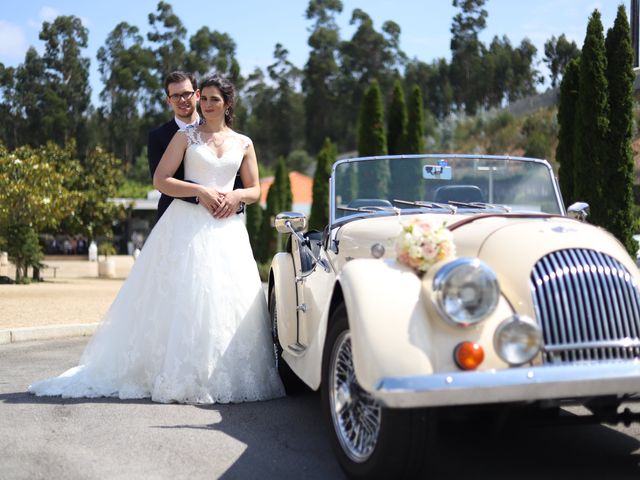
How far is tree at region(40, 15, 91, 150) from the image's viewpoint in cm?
7350

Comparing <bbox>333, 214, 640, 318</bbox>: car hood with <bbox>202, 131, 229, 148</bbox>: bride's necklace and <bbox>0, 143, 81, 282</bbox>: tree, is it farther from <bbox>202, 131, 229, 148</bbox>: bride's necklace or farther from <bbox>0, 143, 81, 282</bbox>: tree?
<bbox>0, 143, 81, 282</bbox>: tree

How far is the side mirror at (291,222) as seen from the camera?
584cm

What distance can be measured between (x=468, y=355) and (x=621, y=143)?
1412 centimetres

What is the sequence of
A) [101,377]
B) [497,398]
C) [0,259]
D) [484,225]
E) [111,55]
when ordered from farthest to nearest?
[111,55] → [0,259] → [101,377] → [484,225] → [497,398]

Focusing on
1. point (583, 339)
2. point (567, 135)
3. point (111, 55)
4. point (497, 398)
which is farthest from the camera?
point (111, 55)

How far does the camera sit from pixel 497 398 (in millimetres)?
3525

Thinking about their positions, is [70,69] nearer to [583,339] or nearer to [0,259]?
[0,259]

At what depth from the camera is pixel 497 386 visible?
3.51m

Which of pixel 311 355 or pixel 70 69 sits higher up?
pixel 70 69

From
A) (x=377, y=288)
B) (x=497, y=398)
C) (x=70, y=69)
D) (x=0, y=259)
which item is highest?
(x=70, y=69)

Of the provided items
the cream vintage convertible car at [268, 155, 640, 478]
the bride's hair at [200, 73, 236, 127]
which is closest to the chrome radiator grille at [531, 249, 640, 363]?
the cream vintage convertible car at [268, 155, 640, 478]

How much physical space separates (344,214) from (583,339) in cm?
224

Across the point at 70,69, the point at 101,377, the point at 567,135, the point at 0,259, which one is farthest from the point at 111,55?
the point at 101,377

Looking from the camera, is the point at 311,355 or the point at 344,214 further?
the point at 344,214
